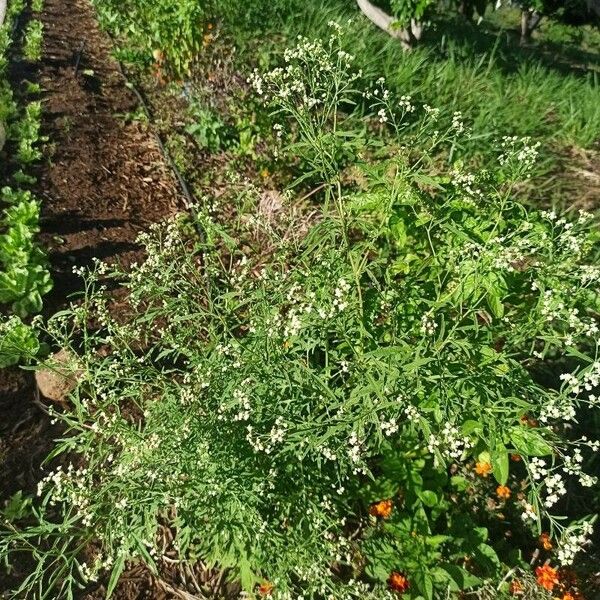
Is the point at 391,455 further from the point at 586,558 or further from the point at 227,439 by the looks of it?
the point at 586,558

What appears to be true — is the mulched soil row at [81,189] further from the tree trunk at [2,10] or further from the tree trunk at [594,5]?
the tree trunk at [594,5]

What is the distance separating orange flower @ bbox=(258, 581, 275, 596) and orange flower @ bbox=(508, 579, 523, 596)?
3.50 feet

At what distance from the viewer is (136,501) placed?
204 cm

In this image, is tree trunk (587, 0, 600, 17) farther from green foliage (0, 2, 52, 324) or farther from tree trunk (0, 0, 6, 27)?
green foliage (0, 2, 52, 324)

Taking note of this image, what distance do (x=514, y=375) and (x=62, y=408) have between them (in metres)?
2.52

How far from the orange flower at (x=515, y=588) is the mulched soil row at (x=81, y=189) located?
1.61 metres

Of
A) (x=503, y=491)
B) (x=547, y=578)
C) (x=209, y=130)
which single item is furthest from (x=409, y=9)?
(x=547, y=578)

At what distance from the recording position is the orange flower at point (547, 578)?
2.46 meters

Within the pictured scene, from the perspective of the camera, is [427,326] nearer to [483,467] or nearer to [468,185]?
[468,185]

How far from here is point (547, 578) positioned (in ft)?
8.09

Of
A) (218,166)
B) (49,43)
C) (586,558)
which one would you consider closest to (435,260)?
(586,558)

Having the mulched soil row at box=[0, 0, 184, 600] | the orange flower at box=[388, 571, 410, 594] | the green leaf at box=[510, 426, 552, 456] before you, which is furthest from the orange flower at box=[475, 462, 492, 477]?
the mulched soil row at box=[0, 0, 184, 600]

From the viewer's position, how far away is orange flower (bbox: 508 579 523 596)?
8.16 ft

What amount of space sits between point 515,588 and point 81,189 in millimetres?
4286
